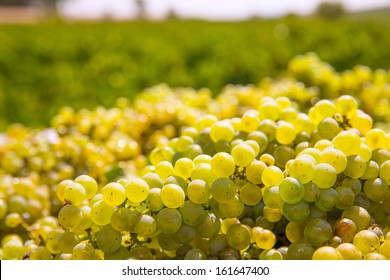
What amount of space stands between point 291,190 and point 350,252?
0.35 feet

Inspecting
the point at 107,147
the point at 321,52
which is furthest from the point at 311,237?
the point at 321,52

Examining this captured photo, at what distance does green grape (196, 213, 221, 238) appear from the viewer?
0.73 metres

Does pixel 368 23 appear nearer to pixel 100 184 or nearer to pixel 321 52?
pixel 321 52

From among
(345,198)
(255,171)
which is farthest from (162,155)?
(345,198)

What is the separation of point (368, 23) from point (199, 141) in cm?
386

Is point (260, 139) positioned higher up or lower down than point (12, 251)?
higher up

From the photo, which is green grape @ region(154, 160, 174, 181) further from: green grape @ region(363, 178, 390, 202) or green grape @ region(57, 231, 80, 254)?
green grape @ region(363, 178, 390, 202)

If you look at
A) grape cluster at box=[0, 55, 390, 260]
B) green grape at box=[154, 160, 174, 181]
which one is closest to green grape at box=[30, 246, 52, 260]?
grape cluster at box=[0, 55, 390, 260]

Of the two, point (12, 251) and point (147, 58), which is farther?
point (147, 58)

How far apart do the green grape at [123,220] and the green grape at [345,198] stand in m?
0.28

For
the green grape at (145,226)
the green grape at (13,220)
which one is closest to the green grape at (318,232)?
the green grape at (145,226)

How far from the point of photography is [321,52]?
364 centimetres

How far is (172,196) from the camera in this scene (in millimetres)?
722

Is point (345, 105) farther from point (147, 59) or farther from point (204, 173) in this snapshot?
point (147, 59)
